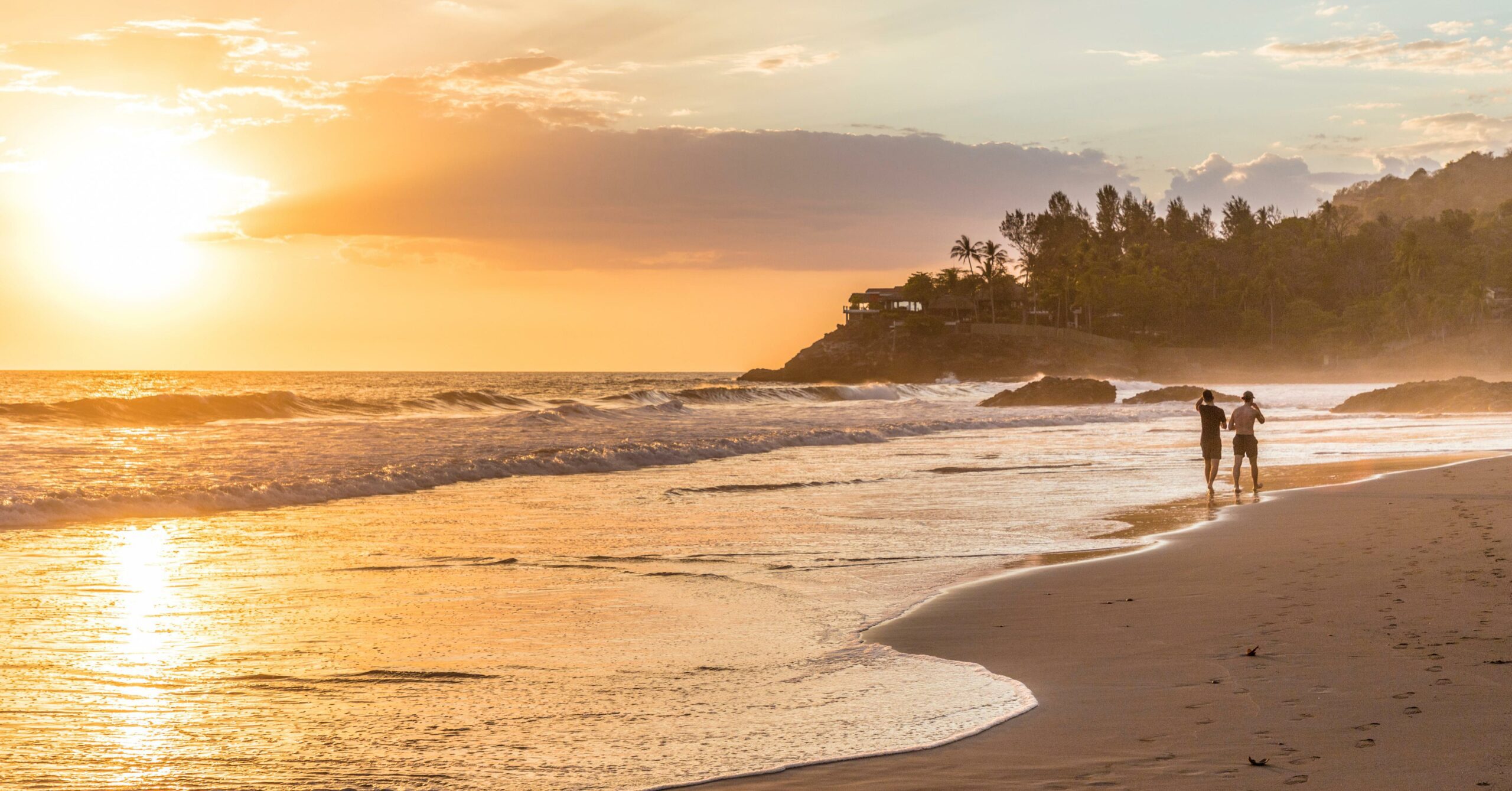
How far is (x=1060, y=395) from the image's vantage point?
59062mm

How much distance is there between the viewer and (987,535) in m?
12.0

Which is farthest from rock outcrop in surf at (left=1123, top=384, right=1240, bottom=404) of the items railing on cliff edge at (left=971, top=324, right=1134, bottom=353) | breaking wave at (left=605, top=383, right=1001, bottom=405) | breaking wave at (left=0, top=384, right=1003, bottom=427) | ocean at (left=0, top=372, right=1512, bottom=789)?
railing on cliff edge at (left=971, top=324, right=1134, bottom=353)

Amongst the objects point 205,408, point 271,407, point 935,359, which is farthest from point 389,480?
point 935,359

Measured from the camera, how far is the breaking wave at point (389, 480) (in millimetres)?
13508

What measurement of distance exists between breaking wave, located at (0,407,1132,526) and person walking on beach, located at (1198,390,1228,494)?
10816 mm

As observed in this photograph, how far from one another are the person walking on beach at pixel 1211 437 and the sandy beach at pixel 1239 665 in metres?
5.08

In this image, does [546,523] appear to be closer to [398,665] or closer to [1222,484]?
[398,665]

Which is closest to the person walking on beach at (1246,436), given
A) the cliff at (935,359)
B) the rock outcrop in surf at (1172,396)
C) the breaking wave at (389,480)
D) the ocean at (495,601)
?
the ocean at (495,601)

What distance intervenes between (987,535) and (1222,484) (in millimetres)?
7539

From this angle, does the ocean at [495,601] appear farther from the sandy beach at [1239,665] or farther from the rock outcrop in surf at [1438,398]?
the rock outcrop in surf at [1438,398]

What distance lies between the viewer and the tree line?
4941 inches

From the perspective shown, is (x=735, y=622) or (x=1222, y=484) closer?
(x=735, y=622)

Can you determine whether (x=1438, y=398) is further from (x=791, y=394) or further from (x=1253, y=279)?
(x=1253, y=279)

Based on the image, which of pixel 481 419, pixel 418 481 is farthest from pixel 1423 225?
pixel 418 481
